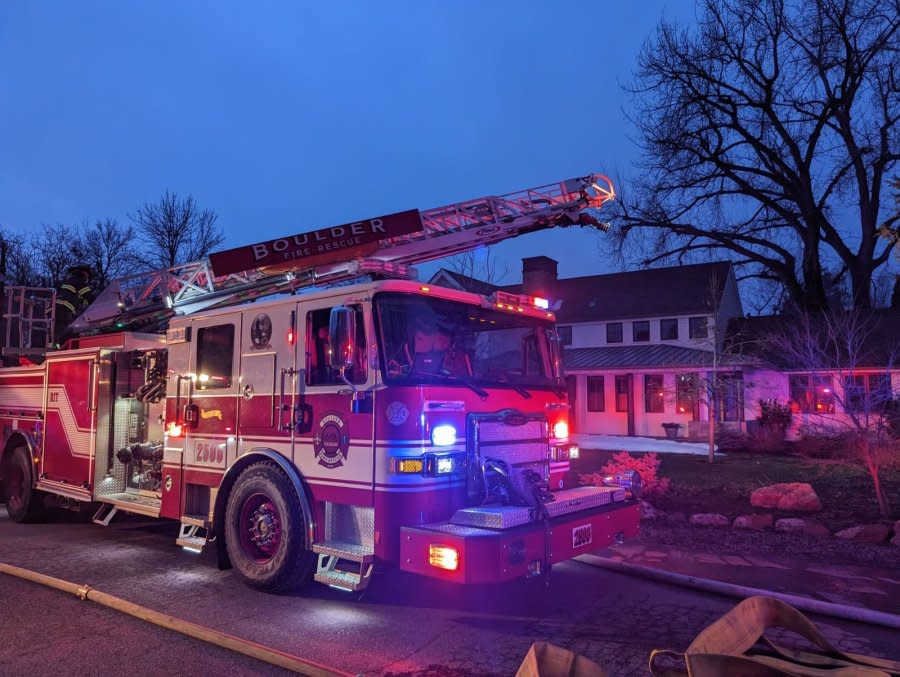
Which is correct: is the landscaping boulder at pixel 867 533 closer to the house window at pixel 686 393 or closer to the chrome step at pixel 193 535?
the chrome step at pixel 193 535

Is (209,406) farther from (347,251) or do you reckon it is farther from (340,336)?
(340,336)

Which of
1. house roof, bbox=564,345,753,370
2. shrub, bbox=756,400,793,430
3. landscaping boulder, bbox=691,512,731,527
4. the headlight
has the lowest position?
landscaping boulder, bbox=691,512,731,527

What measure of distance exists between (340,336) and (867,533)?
611cm

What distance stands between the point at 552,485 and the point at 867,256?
27205 mm

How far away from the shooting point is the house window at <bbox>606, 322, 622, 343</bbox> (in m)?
27.0

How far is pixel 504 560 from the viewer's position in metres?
4.44

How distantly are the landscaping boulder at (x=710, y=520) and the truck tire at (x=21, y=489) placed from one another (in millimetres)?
8303

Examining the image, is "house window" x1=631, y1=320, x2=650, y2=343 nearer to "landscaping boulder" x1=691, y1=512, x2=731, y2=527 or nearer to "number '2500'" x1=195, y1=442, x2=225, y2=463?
"landscaping boulder" x1=691, y1=512, x2=731, y2=527

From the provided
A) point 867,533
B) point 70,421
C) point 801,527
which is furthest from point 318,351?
point 867,533

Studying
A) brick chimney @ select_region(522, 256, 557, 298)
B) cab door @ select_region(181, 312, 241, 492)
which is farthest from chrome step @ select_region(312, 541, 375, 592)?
brick chimney @ select_region(522, 256, 557, 298)

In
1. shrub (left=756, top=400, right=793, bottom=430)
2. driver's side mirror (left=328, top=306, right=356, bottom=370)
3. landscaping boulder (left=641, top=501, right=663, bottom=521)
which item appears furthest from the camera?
shrub (left=756, top=400, right=793, bottom=430)

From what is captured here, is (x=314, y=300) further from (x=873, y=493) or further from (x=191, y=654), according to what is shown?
(x=873, y=493)

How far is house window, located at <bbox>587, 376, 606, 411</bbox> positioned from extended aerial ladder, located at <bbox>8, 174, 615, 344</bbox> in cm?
1752

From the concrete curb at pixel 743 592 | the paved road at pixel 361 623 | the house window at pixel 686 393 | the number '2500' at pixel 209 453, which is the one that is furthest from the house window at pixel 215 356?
the house window at pixel 686 393
